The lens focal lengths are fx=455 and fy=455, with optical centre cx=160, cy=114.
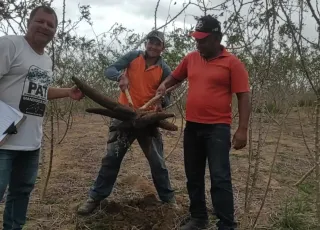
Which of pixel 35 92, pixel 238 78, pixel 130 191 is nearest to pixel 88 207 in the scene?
pixel 130 191

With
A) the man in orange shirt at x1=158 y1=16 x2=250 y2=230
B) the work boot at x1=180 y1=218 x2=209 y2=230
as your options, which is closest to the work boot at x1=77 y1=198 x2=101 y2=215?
the work boot at x1=180 y1=218 x2=209 y2=230

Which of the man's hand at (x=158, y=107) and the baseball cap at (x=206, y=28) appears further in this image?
the man's hand at (x=158, y=107)

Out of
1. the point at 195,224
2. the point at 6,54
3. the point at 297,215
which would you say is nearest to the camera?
the point at 6,54

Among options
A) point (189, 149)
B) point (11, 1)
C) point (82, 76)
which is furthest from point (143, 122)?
point (82, 76)

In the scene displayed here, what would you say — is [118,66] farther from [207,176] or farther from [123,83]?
[207,176]

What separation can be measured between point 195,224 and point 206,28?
161 cm

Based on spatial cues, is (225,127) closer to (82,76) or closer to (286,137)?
(82,76)

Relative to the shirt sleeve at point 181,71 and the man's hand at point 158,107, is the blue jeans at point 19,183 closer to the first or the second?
the man's hand at point 158,107

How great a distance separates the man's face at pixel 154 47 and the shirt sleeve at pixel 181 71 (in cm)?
30

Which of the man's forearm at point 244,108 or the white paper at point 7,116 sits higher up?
the man's forearm at point 244,108

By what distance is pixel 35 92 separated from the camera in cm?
285

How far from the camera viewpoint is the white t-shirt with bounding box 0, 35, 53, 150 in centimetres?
272

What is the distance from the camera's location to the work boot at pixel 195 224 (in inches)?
148

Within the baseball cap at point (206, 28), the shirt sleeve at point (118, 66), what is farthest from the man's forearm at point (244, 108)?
the shirt sleeve at point (118, 66)
